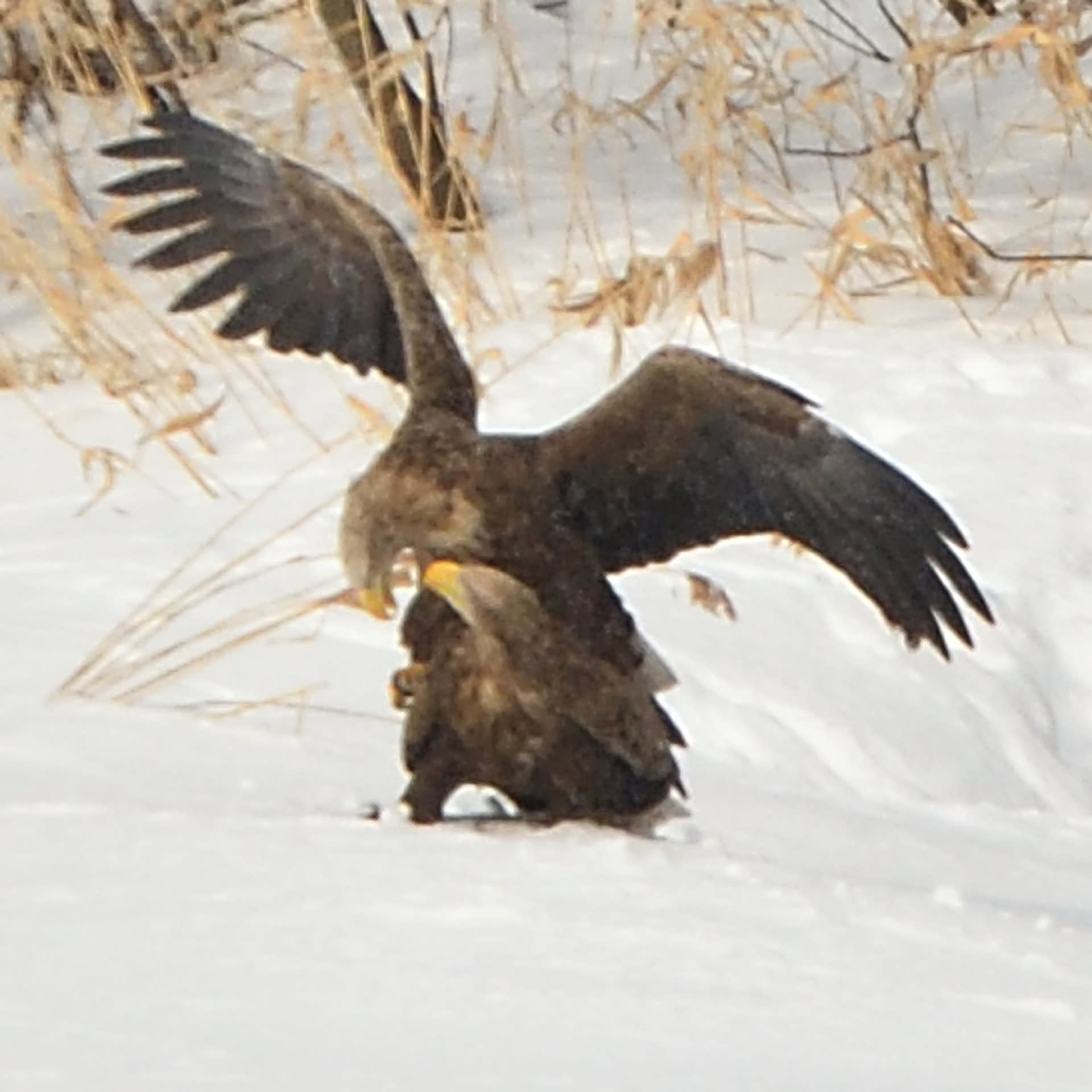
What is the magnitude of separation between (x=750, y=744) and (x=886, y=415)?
137 cm

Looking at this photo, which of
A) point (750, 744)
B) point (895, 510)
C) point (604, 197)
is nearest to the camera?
point (895, 510)

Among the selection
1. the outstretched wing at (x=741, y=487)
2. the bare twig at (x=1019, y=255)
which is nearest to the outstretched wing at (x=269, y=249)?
the outstretched wing at (x=741, y=487)

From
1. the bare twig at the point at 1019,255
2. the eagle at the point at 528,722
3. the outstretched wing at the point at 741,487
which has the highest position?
the outstretched wing at the point at 741,487

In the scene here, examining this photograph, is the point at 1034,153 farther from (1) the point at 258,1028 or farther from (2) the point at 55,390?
(1) the point at 258,1028

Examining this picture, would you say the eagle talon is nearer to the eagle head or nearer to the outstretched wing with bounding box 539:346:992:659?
the eagle head

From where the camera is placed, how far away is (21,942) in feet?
Answer: 7.73

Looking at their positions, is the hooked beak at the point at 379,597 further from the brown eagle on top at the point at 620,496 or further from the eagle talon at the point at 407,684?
the eagle talon at the point at 407,684

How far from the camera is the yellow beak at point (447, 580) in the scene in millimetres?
2855

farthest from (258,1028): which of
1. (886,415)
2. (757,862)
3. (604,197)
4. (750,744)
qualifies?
(604,197)

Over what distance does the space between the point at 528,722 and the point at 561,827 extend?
107mm

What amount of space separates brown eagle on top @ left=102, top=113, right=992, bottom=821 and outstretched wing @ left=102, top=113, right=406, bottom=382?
0.23 m

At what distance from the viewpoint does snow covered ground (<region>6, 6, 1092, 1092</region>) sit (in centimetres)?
217

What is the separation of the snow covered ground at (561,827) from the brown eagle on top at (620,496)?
246 mm

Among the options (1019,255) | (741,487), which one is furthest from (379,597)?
(1019,255)
